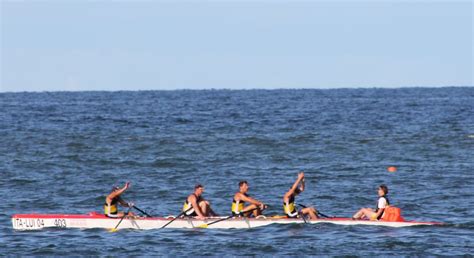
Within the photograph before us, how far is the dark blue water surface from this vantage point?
29172 mm

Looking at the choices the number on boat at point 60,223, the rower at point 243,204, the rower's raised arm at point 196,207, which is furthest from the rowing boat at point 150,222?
the rower at point 243,204

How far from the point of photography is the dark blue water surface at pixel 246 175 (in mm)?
29172

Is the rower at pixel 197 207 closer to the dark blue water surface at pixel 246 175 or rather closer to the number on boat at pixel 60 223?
the dark blue water surface at pixel 246 175

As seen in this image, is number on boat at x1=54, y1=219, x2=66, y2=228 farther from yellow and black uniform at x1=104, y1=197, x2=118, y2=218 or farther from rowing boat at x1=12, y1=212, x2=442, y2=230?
yellow and black uniform at x1=104, y1=197, x2=118, y2=218

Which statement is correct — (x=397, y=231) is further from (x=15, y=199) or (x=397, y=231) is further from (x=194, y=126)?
(x=194, y=126)

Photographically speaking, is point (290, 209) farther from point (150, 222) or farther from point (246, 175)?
point (246, 175)

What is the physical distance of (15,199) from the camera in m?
39.9

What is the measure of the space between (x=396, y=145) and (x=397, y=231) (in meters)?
30.5

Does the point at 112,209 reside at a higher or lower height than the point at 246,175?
higher

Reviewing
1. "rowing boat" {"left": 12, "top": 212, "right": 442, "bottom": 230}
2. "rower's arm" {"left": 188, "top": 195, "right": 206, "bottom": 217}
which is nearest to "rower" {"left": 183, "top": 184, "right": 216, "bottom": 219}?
"rower's arm" {"left": 188, "top": 195, "right": 206, "bottom": 217}

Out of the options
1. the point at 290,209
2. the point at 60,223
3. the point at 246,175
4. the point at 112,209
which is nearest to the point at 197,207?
the point at 112,209

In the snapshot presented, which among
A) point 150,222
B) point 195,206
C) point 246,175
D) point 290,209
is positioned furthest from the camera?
point 246,175

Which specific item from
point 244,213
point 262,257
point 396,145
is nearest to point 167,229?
point 244,213

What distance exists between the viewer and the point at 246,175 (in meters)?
47.8
